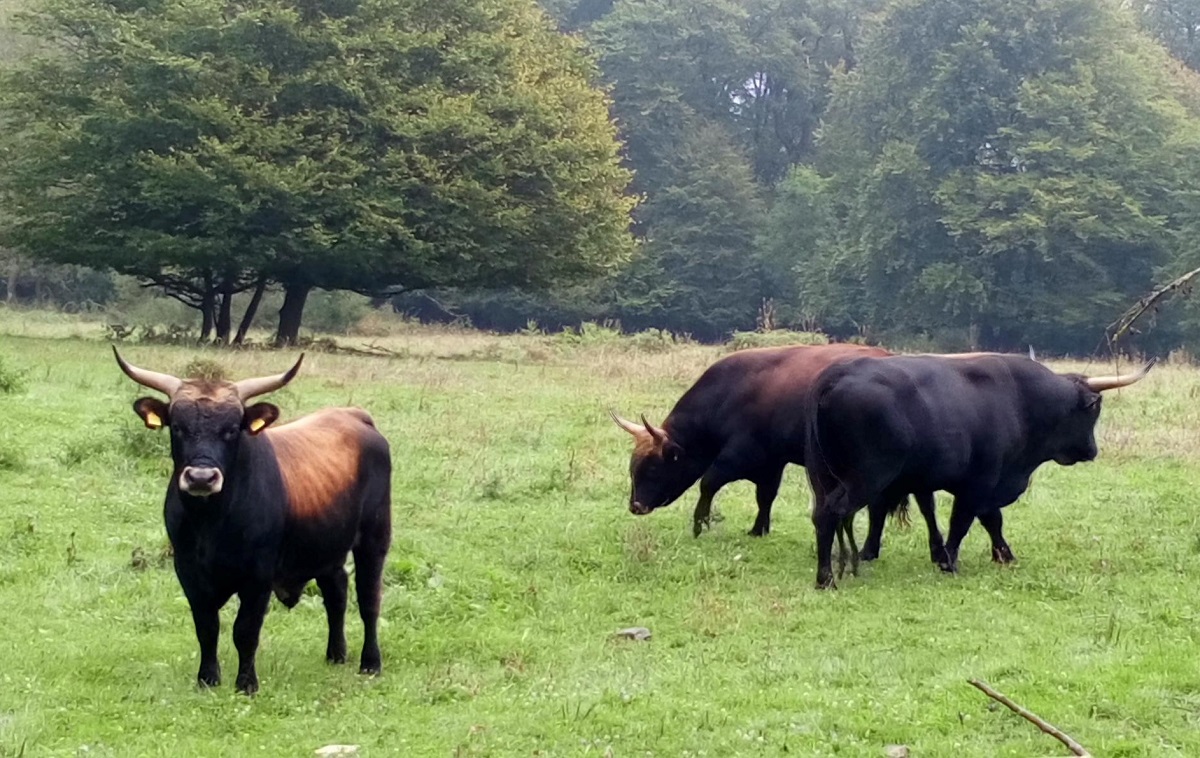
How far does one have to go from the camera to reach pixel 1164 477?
16.6m

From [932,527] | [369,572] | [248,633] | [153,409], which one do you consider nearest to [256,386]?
[153,409]

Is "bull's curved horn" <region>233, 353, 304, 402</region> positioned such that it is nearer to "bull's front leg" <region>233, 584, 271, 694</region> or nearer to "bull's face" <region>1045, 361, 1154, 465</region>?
"bull's front leg" <region>233, 584, 271, 694</region>

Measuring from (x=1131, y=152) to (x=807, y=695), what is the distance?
145 feet

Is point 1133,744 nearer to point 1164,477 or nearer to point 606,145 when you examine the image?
point 1164,477

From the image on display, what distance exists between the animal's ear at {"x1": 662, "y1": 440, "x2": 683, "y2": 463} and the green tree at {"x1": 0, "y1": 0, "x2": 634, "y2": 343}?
55.2ft

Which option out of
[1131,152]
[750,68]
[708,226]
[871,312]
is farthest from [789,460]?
[750,68]

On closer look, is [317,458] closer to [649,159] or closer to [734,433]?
[734,433]

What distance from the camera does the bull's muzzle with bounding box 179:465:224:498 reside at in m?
7.55

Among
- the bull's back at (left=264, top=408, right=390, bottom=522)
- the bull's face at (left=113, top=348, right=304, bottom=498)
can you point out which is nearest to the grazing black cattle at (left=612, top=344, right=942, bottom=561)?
the bull's back at (left=264, top=408, right=390, bottom=522)

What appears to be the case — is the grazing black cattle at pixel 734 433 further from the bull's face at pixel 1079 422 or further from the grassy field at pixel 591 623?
the bull's face at pixel 1079 422

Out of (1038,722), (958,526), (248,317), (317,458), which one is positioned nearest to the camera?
(1038,722)

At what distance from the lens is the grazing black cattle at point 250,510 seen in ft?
26.0

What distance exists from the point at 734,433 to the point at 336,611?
5758 mm

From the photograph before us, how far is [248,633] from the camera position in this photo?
819 centimetres
